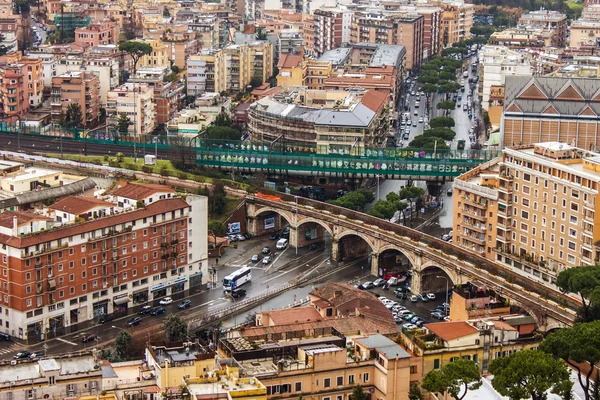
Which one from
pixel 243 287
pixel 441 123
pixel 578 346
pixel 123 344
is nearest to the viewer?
pixel 578 346

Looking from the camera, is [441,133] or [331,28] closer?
[441,133]

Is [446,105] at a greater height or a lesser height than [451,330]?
greater

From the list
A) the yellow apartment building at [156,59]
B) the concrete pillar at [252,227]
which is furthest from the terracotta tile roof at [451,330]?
the yellow apartment building at [156,59]

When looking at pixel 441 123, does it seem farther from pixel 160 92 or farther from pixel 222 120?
pixel 160 92

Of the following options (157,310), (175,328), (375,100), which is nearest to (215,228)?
(157,310)

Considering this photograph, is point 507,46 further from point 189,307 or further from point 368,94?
point 189,307

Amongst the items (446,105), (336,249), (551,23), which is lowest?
(336,249)

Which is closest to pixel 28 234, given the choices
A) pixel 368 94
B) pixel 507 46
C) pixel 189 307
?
pixel 189 307

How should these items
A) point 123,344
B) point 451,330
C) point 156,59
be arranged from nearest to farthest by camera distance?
1. point 451,330
2. point 123,344
3. point 156,59

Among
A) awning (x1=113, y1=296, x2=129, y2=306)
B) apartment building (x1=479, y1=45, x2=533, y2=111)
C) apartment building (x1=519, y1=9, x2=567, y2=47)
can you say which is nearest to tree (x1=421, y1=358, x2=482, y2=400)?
awning (x1=113, y1=296, x2=129, y2=306)
